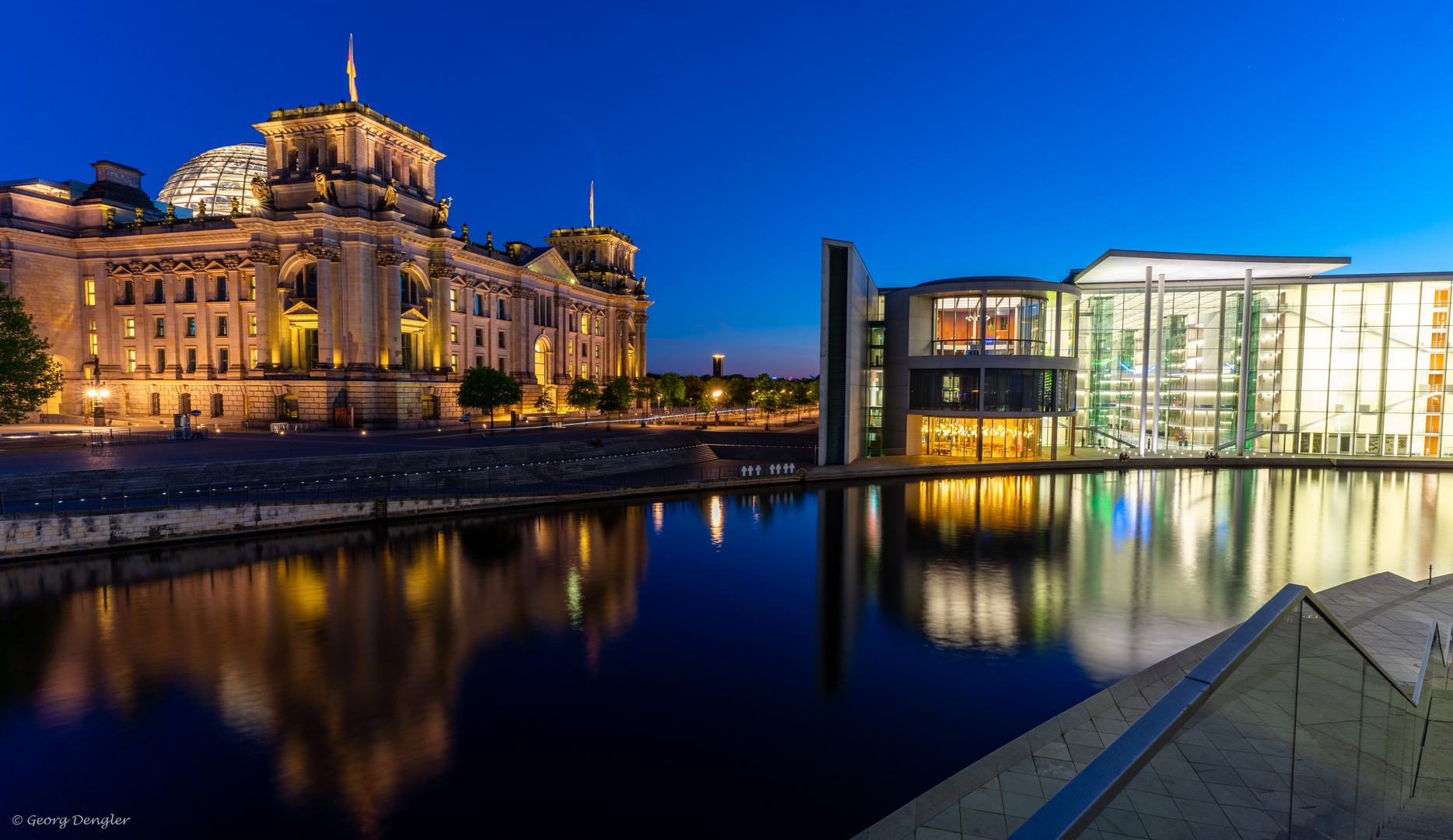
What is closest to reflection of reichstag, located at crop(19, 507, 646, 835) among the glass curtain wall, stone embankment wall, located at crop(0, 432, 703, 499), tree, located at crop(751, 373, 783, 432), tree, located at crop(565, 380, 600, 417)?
stone embankment wall, located at crop(0, 432, 703, 499)

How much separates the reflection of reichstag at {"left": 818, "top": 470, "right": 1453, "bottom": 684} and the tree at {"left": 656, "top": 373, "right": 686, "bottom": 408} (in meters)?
59.6

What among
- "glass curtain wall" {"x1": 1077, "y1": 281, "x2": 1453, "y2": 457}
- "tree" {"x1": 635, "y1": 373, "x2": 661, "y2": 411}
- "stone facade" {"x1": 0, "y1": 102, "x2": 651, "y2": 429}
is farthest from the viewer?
"tree" {"x1": 635, "y1": 373, "x2": 661, "y2": 411}

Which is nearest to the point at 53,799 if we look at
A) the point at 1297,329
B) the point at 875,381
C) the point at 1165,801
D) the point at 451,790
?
the point at 451,790

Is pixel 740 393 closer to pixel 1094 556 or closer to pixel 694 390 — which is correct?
pixel 694 390

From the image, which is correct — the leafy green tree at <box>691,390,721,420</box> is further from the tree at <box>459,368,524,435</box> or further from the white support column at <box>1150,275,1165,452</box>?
the white support column at <box>1150,275,1165,452</box>

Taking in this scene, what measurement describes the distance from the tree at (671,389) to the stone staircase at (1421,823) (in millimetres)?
90557

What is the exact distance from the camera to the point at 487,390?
5731cm

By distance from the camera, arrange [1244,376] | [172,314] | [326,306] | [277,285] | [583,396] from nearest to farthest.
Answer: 1. [1244,376]
2. [326,306]
3. [277,285]
4. [172,314]
5. [583,396]

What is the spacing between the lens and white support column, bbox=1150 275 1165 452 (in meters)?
51.5

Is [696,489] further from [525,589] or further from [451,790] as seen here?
[451,790]

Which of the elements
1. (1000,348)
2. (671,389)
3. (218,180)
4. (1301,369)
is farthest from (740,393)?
(218,180)

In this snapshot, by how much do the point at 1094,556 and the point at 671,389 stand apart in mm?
76549

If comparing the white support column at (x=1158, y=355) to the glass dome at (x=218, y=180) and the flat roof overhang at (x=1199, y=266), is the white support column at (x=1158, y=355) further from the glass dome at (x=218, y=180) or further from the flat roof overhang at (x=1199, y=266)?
the glass dome at (x=218, y=180)

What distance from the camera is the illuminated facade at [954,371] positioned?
1831 inches
